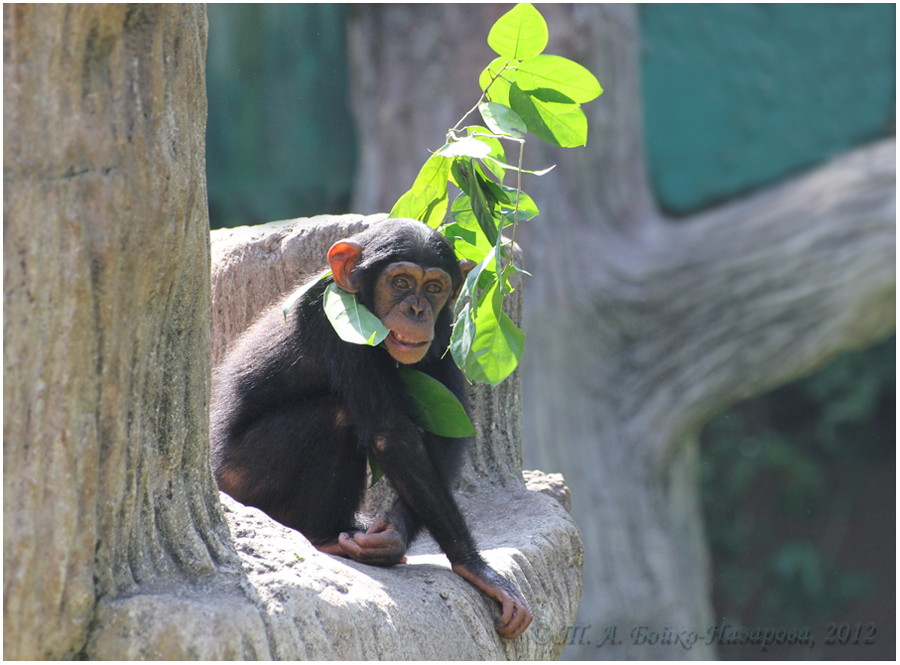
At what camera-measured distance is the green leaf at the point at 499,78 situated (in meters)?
2.38

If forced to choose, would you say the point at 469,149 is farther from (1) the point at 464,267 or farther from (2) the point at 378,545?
(2) the point at 378,545

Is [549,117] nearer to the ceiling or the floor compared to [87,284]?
nearer to the ceiling

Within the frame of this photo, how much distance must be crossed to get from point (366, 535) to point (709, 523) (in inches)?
206

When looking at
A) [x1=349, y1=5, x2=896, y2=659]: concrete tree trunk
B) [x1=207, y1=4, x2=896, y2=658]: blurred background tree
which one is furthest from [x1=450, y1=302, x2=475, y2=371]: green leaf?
[x1=207, y1=4, x2=896, y2=658]: blurred background tree

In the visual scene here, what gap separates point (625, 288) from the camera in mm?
5910

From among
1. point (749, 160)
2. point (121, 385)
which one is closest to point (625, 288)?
point (749, 160)

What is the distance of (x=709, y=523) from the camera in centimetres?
689

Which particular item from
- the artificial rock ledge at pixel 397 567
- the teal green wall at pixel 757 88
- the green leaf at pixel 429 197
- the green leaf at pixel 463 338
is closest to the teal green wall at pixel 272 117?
the teal green wall at pixel 757 88

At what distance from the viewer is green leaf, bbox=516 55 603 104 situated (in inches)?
91.4

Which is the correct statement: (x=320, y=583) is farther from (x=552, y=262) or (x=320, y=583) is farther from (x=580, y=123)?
(x=552, y=262)

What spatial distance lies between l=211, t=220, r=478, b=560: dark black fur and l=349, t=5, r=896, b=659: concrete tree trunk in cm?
314

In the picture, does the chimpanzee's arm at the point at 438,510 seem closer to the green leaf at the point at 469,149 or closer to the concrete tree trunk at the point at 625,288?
the green leaf at the point at 469,149

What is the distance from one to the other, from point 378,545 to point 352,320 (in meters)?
0.54

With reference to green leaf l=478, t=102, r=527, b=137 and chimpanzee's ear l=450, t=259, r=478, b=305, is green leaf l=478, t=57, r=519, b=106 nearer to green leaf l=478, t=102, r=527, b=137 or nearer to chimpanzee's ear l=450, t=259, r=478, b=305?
green leaf l=478, t=102, r=527, b=137
